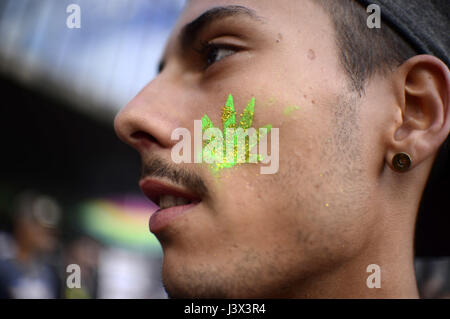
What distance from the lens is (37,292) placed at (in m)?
3.93

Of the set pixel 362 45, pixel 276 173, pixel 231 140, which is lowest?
pixel 276 173

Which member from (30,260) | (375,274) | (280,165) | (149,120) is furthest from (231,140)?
(30,260)

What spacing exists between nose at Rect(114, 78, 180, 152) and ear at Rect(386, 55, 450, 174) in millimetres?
920

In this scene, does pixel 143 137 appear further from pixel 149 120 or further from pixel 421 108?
pixel 421 108

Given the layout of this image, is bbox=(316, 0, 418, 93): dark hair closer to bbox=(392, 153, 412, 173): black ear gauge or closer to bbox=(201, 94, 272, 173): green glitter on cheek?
bbox=(392, 153, 412, 173): black ear gauge

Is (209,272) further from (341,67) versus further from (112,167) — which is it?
(112,167)

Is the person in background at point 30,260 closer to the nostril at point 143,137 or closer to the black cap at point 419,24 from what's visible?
the nostril at point 143,137

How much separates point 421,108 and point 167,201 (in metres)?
1.15

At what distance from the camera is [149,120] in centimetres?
145

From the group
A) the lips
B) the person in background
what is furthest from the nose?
the person in background

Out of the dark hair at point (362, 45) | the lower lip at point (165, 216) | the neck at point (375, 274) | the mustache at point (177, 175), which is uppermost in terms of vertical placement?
the dark hair at point (362, 45)

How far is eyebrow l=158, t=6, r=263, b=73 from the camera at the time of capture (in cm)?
145

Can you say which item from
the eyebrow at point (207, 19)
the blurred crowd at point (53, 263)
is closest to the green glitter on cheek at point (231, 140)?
the eyebrow at point (207, 19)

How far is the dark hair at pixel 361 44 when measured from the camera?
4.75ft
